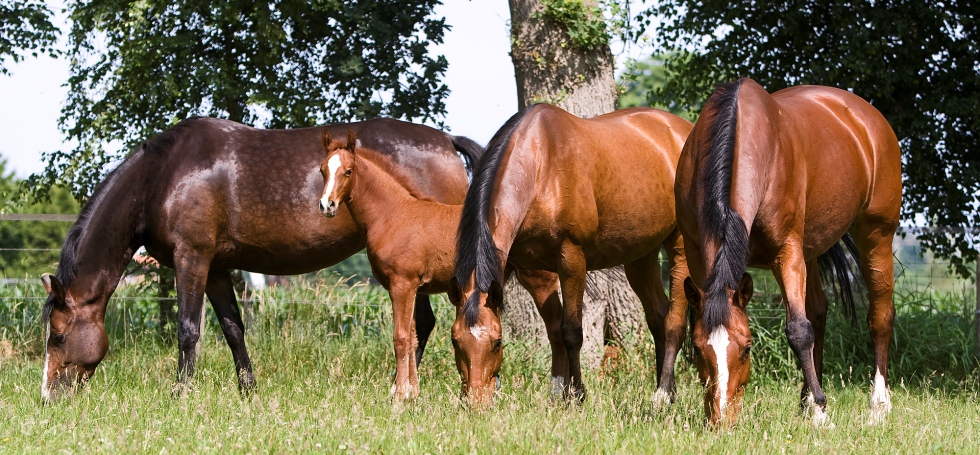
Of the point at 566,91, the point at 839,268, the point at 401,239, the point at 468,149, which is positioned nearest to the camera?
the point at 401,239

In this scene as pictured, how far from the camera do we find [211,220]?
6.47m

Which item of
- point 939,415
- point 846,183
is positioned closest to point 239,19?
point 846,183

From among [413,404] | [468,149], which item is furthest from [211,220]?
[413,404]

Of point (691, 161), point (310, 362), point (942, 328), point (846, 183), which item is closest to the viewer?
point (691, 161)

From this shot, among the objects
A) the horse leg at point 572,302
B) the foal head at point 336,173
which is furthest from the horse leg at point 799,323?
the foal head at point 336,173

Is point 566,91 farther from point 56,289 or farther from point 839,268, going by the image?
point 56,289

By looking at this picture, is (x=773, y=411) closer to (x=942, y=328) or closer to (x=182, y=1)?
(x=942, y=328)

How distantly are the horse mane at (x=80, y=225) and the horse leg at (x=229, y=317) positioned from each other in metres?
0.92

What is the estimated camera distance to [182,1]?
8.63m

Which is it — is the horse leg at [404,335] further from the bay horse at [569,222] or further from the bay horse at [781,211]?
the bay horse at [781,211]

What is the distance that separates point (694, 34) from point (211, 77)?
486 centimetres

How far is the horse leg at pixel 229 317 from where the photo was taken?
6680 mm

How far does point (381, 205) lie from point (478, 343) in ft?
6.25

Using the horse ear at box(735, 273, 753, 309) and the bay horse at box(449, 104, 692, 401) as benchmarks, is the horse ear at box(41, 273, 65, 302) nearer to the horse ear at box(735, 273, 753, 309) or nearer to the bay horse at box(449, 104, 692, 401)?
the bay horse at box(449, 104, 692, 401)
